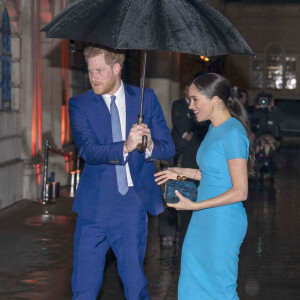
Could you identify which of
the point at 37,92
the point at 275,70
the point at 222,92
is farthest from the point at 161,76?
the point at 275,70

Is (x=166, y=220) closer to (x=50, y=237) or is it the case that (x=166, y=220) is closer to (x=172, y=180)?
(x=50, y=237)

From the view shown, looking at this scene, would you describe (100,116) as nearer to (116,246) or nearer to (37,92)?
(116,246)

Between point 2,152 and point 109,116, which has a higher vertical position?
point 109,116

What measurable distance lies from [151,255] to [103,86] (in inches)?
164

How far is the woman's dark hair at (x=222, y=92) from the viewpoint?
16.6 feet

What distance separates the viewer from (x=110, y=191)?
533cm

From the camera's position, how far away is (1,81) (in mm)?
12852

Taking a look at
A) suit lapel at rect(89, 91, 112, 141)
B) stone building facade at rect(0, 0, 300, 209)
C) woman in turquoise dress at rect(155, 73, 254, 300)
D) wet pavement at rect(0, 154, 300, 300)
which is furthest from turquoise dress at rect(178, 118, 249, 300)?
stone building facade at rect(0, 0, 300, 209)

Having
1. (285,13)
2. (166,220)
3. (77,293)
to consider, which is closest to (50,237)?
(166,220)

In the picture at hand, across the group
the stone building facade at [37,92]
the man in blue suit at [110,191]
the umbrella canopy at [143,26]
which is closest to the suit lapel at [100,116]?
the man in blue suit at [110,191]

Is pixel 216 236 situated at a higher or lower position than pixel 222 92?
lower

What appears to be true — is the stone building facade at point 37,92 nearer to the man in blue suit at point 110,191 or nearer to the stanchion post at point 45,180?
the stanchion post at point 45,180

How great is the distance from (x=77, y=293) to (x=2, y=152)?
739cm

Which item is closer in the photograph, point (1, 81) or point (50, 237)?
point (50, 237)
